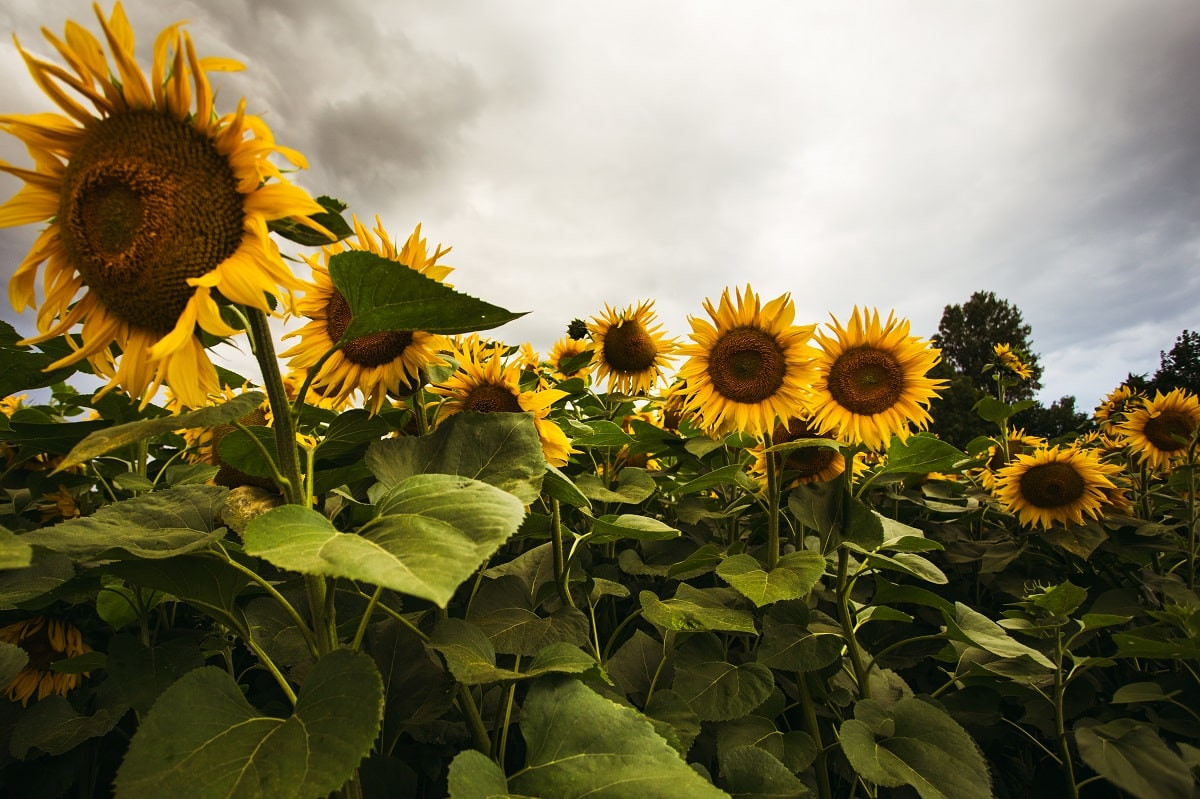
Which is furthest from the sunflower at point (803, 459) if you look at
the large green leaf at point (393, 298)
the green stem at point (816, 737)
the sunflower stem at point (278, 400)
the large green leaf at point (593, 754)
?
the sunflower stem at point (278, 400)

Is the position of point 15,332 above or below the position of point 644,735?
above

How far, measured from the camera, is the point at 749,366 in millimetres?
2350

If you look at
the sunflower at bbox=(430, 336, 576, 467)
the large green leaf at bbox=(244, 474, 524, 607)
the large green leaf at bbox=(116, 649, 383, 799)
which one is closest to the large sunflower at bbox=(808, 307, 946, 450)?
A: the sunflower at bbox=(430, 336, 576, 467)

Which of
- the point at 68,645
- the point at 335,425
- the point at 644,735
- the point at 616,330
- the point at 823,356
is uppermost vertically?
the point at 616,330

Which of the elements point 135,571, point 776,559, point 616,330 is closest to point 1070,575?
point 776,559

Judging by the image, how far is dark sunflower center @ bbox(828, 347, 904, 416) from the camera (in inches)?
94.6

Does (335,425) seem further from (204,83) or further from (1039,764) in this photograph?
(1039,764)

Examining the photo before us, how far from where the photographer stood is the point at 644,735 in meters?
1.03

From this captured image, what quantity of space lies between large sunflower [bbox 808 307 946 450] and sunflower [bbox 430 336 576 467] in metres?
1.10

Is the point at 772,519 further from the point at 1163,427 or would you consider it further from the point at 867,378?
the point at 1163,427

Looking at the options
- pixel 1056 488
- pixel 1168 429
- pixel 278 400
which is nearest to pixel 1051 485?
pixel 1056 488

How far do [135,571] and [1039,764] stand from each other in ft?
10.0

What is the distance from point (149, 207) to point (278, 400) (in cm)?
34

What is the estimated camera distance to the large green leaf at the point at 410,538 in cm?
72
